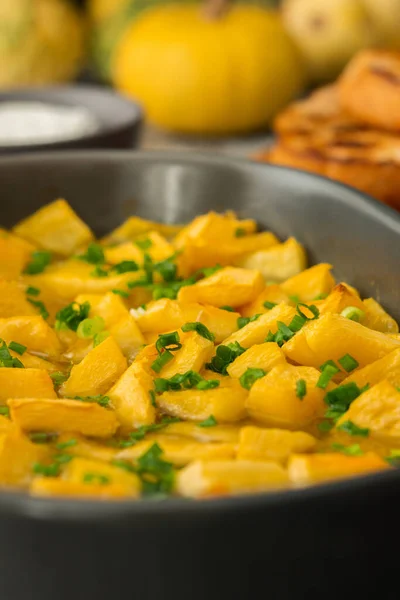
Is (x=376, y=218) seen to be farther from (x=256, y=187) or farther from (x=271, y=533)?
(x=271, y=533)

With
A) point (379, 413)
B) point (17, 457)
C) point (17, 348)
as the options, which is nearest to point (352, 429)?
point (379, 413)

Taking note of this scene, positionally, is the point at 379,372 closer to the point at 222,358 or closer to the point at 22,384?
the point at 222,358

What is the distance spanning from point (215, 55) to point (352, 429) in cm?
204

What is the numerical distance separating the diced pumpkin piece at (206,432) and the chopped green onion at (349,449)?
0.11 meters

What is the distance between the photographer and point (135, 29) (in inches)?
121

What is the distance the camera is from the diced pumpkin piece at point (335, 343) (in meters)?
1.20

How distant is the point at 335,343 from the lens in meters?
1.21

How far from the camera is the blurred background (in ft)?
9.49

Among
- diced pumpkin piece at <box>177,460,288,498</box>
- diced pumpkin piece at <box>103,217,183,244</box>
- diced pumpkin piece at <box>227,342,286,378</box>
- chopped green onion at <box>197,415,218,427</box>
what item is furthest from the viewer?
diced pumpkin piece at <box>103,217,183,244</box>

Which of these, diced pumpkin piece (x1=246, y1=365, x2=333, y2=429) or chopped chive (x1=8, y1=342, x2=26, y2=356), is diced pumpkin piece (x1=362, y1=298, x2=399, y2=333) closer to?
diced pumpkin piece (x1=246, y1=365, x2=333, y2=429)

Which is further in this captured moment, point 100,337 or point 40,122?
point 40,122

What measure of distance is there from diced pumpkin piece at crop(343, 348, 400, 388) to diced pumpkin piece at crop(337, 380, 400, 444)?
0.08 meters

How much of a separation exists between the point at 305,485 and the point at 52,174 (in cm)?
106

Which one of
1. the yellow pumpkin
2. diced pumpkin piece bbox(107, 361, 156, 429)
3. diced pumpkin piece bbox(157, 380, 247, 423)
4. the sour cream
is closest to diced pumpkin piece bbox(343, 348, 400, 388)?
diced pumpkin piece bbox(157, 380, 247, 423)
